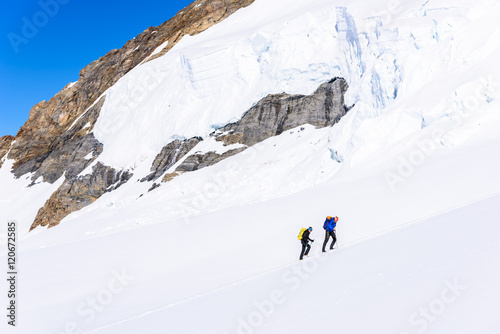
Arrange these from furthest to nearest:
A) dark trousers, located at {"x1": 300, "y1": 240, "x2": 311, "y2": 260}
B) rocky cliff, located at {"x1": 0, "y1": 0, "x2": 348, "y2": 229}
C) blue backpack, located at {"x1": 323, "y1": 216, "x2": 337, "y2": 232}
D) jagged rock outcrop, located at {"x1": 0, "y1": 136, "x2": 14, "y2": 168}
A: jagged rock outcrop, located at {"x1": 0, "y1": 136, "x2": 14, "y2": 168}
rocky cliff, located at {"x1": 0, "y1": 0, "x2": 348, "y2": 229}
blue backpack, located at {"x1": 323, "y1": 216, "x2": 337, "y2": 232}
dark trousers, located at {"x1": 300, "y1": 240, "x2": 311, "y2": 260}

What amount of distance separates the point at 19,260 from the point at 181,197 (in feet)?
51.9

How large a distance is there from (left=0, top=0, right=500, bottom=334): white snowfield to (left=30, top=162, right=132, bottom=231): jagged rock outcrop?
61.2 inches

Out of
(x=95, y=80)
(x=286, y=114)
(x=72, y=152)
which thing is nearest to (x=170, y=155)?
(x=286, y=114)

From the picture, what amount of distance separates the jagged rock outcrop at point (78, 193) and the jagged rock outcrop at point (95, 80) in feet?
54.6

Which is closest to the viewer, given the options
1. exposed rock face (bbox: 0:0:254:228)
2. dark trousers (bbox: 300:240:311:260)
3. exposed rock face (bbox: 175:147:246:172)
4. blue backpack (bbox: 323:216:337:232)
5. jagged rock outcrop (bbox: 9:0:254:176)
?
dark trousers (bbox: 300:240:311:260)

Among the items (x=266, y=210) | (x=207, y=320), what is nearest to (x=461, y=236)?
(x=207, y=320)

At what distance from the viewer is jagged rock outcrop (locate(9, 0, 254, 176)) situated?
5950 cm

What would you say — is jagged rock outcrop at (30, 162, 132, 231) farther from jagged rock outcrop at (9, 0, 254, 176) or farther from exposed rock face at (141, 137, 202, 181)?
jagged rock outcrop at (9, 0, 254, 176)

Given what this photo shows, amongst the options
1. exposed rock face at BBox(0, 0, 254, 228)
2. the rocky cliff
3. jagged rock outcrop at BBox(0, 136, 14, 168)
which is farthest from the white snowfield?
jagged rock outcrop at BBox(0, 136, 14, 168)

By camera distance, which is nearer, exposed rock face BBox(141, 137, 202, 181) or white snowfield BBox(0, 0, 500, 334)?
white snowfield BBox(0, 0, 500, 334)

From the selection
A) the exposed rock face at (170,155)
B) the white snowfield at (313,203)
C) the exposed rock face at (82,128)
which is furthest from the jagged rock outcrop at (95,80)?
the exposed rock face at (170,155)

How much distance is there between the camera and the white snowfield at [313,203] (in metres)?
5.57

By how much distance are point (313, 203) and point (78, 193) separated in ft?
118

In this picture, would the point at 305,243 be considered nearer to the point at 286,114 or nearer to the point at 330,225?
the point at 330,225
